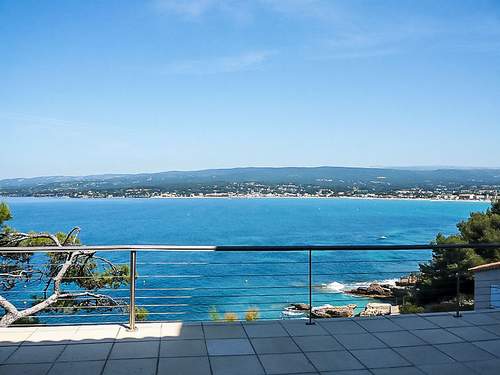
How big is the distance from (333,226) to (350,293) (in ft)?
122

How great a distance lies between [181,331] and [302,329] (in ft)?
3.76

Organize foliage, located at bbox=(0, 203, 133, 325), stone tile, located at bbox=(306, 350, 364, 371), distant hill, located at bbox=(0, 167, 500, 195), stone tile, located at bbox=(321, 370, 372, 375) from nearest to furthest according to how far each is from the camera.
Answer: stone tile, located at bbox=(321, 370, 372, 375) → stone tile, located at bbox=(306, 350, 364, 371) → foliage, located at bbox=(0, 203, 133, 325) → distant hill, located at bbox=(0, 167, 500, 195)

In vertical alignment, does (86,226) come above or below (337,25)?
below

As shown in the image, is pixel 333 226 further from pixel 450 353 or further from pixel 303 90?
pixel 450 353

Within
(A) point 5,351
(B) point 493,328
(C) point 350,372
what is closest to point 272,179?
(B) point 493,328

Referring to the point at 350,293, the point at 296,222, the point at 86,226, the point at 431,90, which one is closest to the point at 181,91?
the point at 431,90

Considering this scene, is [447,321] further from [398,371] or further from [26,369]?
[26,369]

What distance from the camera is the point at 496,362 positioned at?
3.61m

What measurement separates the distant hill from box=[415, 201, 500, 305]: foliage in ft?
270

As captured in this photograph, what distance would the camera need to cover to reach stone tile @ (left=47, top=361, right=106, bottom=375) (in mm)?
3268

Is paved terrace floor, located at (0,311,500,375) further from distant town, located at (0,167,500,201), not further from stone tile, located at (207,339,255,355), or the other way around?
distant town, located at (0,167,500,201)

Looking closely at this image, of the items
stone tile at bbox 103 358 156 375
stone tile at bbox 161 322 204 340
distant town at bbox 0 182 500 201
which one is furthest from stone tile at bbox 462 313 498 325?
distant town at bbox 0 182 500 201

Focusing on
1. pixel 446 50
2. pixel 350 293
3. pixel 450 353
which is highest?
pixel 446 50

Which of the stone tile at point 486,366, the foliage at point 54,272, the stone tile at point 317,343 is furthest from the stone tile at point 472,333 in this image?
the foliage at point 54,272
